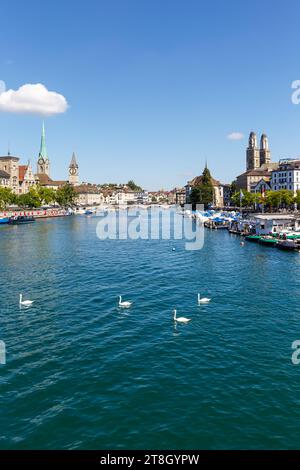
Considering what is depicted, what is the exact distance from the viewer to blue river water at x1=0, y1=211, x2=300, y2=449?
17.4 m

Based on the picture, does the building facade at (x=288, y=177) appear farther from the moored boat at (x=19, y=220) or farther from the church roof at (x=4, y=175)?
the church roof at (x=4, y=175)

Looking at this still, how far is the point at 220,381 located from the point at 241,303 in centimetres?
1593

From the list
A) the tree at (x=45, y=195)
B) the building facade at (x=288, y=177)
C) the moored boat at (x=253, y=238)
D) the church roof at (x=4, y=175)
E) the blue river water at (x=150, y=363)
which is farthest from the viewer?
the tree at (x=45, y=195)

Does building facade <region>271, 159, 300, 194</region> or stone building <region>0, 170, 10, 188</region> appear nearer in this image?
building facade <region>271, 159, 300, 194</region>

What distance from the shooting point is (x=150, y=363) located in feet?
79.0

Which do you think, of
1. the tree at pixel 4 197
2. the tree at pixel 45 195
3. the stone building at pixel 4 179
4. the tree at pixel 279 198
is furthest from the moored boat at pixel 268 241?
the stone building at pixel 4 179

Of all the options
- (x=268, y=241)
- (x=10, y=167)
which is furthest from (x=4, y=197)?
(x=268, y=241)

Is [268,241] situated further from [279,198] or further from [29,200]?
[29,200]

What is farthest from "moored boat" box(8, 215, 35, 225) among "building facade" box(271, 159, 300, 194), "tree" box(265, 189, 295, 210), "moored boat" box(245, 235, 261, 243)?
"building facade" box(271, 159, 300, 194)

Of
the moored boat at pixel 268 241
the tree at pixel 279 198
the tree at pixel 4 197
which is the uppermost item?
the tree at pixel 4 197

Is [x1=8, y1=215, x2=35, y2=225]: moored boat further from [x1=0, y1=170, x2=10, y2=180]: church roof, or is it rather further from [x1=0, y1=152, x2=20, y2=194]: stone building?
[x1=0, y1=152, x2=20, y2=194]: stone building

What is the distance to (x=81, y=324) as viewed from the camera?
102 feet

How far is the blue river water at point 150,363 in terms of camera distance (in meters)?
17.4
